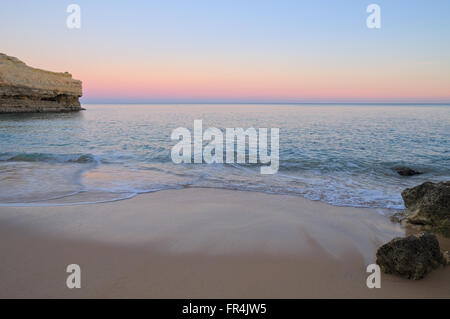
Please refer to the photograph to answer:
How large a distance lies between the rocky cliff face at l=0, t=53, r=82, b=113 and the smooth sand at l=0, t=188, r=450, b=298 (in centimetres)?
4418

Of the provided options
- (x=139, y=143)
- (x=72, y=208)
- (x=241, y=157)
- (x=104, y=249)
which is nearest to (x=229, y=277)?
(x=104, y=249)

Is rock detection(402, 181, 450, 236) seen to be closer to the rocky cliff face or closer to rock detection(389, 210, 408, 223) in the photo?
rock detection(389, 210, 408, 223)

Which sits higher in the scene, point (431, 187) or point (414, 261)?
point (431, 187)

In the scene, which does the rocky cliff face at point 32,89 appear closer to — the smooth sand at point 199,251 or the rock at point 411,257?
the smooth sand at point 199,251

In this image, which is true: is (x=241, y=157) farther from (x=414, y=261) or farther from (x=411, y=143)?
(x=411, y=143)

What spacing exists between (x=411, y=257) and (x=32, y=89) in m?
52.3

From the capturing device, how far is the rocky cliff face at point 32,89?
38.3 m

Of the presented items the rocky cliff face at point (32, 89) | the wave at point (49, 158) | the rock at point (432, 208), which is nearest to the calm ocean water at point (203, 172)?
the wave at point (49, 158)

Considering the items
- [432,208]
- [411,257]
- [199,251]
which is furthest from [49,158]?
A: [432,208]

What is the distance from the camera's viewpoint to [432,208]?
4645mm

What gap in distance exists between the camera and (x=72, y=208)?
5.53m

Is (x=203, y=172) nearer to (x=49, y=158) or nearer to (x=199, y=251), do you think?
(x=199, y=251)

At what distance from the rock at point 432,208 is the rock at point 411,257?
4.61 feet
